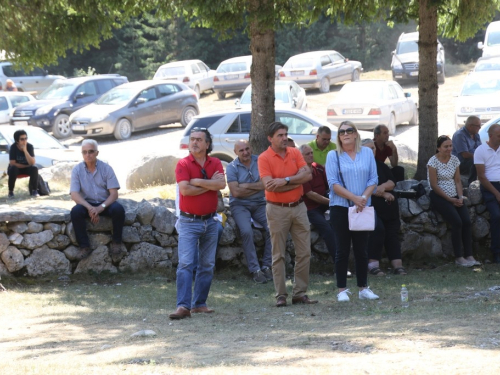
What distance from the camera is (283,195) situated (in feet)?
27.3

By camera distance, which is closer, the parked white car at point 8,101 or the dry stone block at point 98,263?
the dry stone block at point 98,263

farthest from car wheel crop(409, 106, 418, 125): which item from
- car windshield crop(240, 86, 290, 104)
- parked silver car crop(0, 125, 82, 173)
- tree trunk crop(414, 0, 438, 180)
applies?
tree trunk crop(414, 0, 438, 180)

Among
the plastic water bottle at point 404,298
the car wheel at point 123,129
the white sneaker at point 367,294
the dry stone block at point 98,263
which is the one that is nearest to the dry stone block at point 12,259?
the dry stone block at point 98,263

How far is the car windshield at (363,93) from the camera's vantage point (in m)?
24.3

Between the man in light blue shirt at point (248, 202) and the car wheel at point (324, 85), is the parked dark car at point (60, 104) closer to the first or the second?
the car wheel at point (324, 85)

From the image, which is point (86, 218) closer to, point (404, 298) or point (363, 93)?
point (404, 298)

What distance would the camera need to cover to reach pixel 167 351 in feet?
21.0

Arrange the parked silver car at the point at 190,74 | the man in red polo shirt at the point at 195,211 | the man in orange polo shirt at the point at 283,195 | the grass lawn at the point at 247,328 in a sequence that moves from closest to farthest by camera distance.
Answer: the grass lawn at the point at 247,328 → the man in red polo shirt at the point at 195,211 → the man in orange polo shirt at the point at 283,195 → the parked silver car at the point at 190,74

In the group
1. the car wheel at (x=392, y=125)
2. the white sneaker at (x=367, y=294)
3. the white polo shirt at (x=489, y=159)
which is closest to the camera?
the white sneaker at (x=367, y=294)

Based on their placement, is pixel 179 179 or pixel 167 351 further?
pixel 179 179

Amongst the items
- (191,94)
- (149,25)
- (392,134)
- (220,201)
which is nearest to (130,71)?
(149,25)

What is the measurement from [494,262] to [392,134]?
13483 mm

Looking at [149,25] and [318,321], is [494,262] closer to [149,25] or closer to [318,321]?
[318,321]

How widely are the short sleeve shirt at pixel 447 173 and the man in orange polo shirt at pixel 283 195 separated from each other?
3.30 metres
